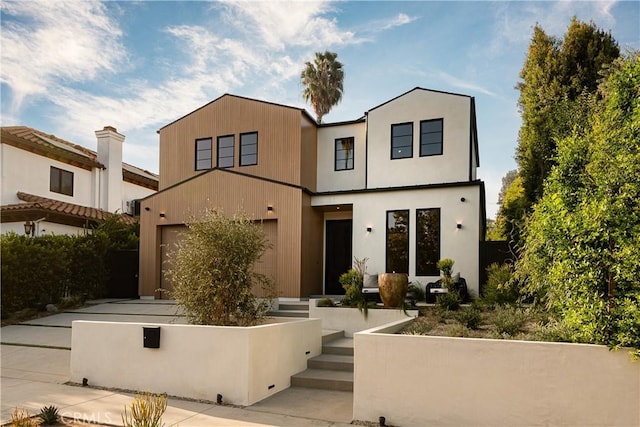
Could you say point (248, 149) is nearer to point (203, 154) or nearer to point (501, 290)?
point (203, 154)

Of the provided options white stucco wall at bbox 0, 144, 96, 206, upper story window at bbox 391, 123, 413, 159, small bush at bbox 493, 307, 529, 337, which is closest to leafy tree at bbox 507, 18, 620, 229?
upper story window at bbox 391, 123, 413, 159

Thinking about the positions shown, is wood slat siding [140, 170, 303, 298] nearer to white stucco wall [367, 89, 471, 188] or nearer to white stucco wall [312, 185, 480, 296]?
white stucco wall [312, 185, 480, 296]

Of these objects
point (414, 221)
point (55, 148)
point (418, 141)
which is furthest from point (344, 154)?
point (55, 148)

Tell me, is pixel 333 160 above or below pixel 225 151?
below

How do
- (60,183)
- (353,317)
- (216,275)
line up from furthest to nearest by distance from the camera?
(60,183)
(353,317)
(216,275)

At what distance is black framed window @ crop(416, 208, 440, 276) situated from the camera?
12469 millimetres

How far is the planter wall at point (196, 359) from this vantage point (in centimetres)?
613

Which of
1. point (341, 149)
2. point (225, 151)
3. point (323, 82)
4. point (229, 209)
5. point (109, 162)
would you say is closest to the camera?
point (229, 209)

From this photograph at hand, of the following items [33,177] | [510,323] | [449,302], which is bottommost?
[449,302]

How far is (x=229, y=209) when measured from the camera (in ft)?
46.3

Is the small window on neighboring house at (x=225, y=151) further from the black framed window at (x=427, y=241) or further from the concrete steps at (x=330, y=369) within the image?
the concrete steps at (x=330, y=369)

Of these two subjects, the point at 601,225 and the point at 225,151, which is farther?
the point at 225,151

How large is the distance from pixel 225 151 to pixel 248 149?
901 mm

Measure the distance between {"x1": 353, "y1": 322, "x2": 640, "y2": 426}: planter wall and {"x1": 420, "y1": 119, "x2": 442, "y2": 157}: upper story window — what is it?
31.0ft
